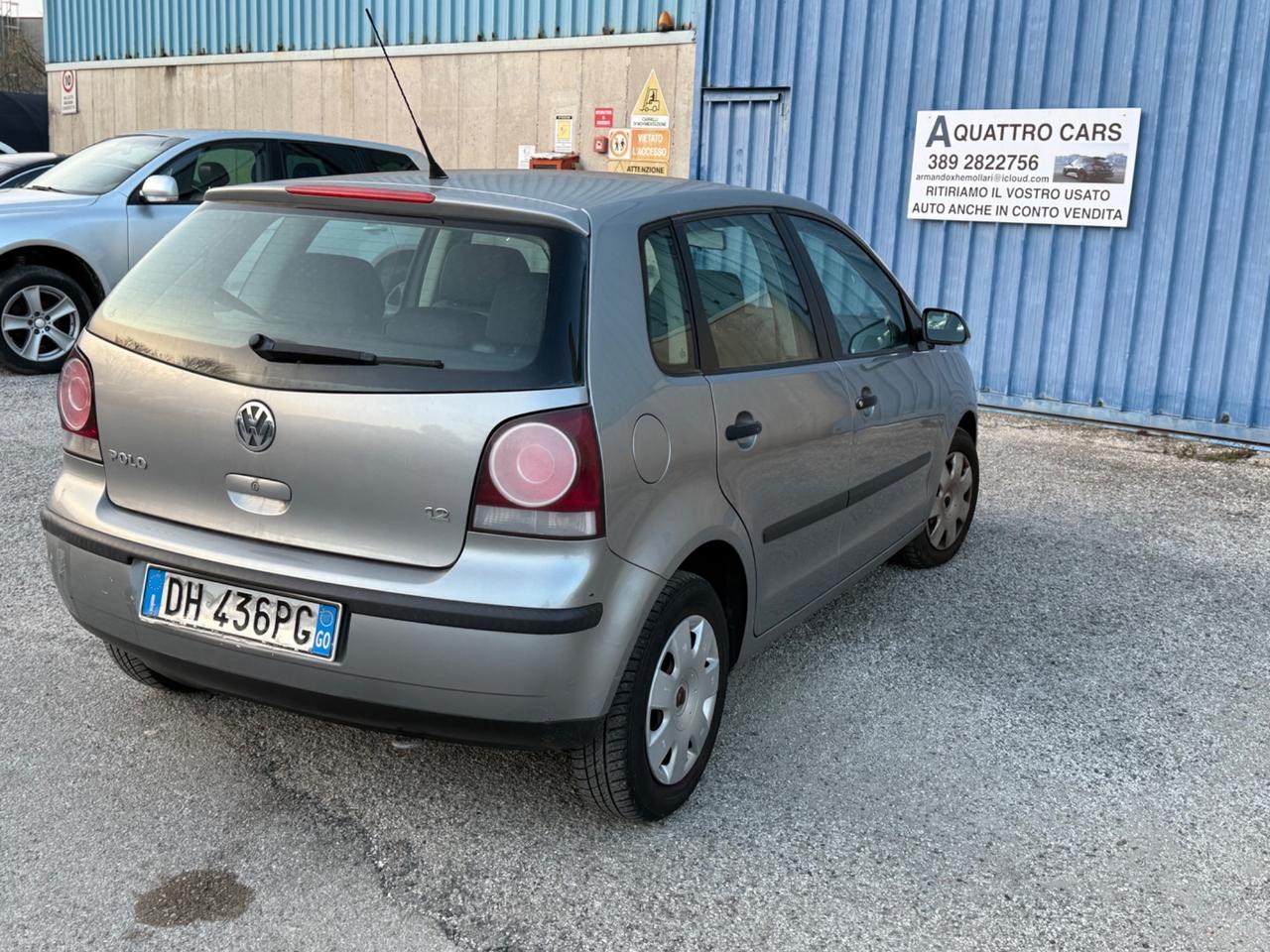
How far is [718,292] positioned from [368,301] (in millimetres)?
1008

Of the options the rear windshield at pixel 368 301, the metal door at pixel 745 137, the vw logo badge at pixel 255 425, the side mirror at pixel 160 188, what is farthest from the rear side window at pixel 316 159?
the vw logo badge at pixel 255 425

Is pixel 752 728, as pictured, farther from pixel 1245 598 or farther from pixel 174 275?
pixel 1245 598

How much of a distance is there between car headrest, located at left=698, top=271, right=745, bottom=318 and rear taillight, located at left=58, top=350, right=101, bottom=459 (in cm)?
159

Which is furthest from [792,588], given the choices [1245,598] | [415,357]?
[1245,598]

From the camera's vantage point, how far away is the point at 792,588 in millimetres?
3740

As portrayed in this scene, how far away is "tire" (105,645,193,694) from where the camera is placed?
3580 millimetres

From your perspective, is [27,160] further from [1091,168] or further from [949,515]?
[949,515]

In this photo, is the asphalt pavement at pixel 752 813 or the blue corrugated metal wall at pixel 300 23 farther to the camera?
the blue corrugated metal wall at pixel 300 23

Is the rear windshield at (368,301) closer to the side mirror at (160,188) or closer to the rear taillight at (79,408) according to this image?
the rear taillight at (79,408)

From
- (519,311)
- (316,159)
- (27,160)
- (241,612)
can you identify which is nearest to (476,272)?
(519,311)

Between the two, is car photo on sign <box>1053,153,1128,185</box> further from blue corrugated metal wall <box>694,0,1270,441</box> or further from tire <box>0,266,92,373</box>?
tire <box>0,266,92,373</box>

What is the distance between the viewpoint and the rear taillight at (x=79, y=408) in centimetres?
310

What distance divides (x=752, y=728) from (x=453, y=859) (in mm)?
1122

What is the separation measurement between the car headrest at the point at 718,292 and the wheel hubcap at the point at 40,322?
6401 mm
